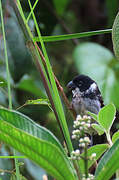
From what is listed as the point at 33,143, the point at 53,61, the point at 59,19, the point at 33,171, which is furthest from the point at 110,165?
the point at 53,61

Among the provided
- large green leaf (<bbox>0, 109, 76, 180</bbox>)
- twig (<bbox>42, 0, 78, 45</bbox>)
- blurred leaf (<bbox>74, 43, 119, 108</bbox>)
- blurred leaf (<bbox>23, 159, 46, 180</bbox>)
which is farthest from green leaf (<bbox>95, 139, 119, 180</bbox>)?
twig (<bbox>42, 0, 78, 45</bbox>)

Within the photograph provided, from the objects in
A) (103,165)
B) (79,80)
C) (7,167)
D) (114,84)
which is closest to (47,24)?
(79,80)

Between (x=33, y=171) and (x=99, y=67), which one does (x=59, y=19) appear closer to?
(x=99, y=67)

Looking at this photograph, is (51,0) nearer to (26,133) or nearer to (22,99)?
(22,99)

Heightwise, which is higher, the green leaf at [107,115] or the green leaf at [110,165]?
the green leaf at [107,115]

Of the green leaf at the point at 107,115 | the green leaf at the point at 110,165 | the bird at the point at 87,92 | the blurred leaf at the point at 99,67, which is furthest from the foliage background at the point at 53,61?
the green leaf at the point at 110,165

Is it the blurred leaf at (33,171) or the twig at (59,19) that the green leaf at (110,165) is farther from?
the twig at (59,19)
